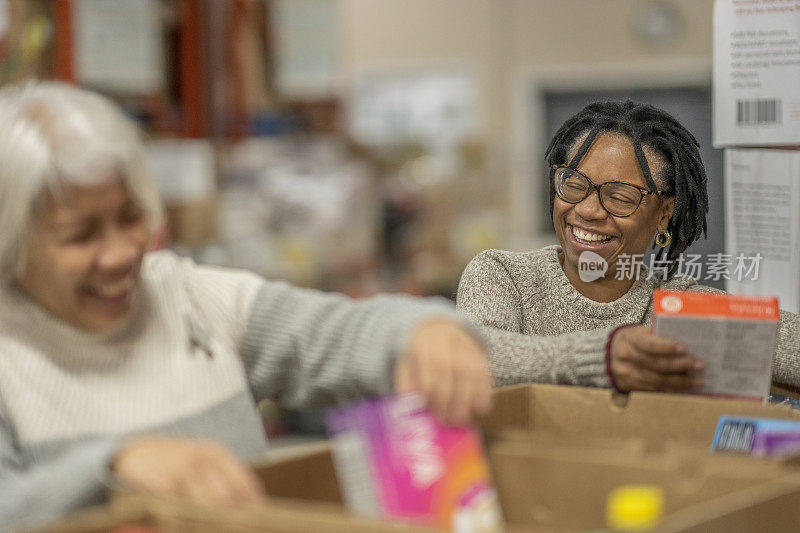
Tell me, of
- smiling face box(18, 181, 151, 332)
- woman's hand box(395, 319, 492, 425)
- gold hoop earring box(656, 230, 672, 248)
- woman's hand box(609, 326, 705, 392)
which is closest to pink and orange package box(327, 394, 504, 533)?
woman's hand box(395, 319, 492, 425)

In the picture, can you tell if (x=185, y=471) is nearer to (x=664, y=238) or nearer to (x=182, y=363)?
(x=182, y=363)

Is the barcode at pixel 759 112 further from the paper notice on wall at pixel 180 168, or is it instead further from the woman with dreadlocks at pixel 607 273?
the paper notice on wall at pixel 180 168

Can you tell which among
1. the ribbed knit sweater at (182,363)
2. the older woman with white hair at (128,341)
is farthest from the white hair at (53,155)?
the ribbed knit sweater at (182,363)

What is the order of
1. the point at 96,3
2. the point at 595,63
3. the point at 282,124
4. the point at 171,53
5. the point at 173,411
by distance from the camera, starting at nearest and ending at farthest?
the point at 173,411, the point at 96,3, the point at 171,53, the point at 282,124, the point at 595,63

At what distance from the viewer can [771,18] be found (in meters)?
1.62

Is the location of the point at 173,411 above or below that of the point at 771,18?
below

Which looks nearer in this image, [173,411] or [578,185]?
[173,411]

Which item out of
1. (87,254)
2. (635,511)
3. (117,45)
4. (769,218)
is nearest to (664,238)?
(769,218)

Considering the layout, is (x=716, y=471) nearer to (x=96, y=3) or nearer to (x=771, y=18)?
(x=771, y=18)

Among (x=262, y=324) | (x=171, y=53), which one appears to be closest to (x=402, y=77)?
(x=171, y=53)

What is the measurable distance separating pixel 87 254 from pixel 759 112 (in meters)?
1.09

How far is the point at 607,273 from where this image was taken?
143 cm

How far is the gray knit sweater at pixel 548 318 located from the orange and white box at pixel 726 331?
0.10 m

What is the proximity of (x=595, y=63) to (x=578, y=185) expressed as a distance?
15.2 feet
